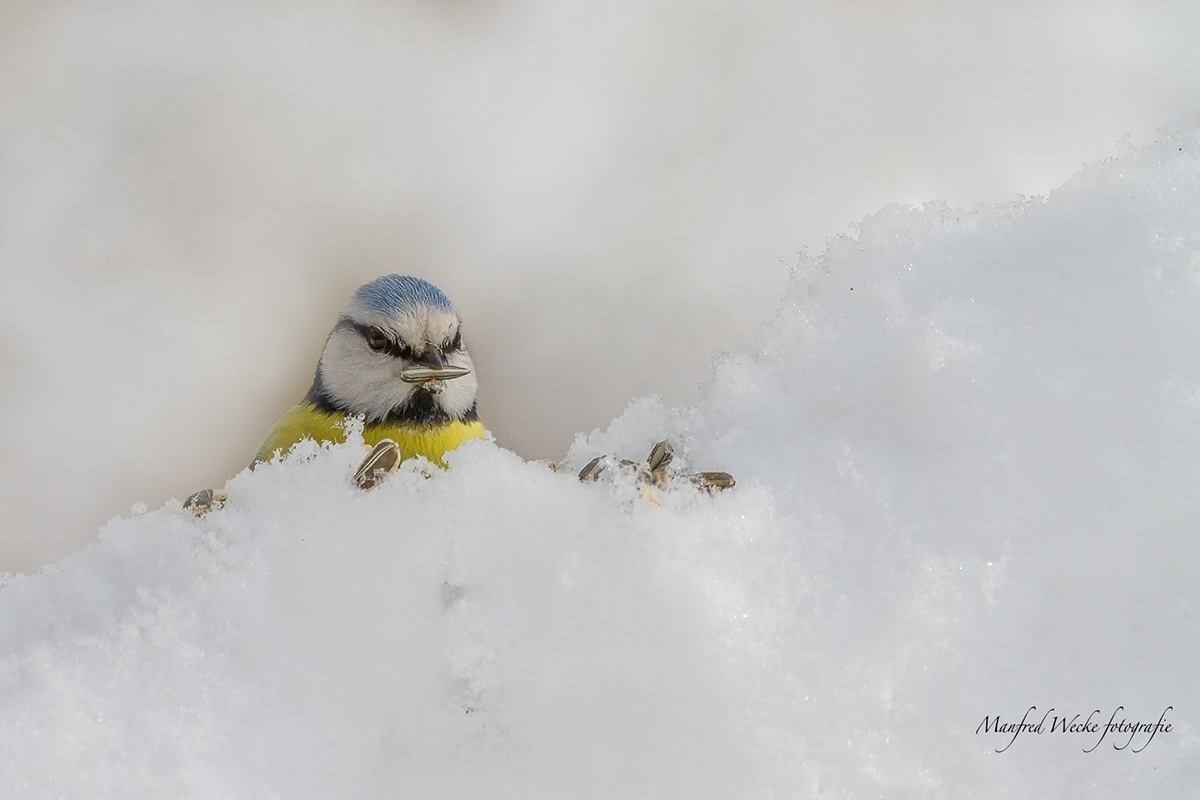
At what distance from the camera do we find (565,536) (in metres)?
0.43

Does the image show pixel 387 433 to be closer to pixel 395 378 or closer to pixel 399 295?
pixel 395 378

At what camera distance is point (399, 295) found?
4.58ft

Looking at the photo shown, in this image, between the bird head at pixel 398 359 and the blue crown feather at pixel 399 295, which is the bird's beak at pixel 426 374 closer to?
the bird head at pixel 398 359

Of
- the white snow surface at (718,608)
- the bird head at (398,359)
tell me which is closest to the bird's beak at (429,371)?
the bird head at (398,359)

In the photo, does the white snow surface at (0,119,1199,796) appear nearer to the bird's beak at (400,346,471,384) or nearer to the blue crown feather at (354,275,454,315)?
the bird's beak at (400,346,471,384)

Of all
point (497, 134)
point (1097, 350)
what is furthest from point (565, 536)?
point (497, 134)

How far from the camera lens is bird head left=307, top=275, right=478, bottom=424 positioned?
4.11 ft

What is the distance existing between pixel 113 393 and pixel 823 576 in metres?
1.92

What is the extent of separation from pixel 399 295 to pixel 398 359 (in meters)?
0.15

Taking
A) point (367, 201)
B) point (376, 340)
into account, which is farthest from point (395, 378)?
point (367, 201)

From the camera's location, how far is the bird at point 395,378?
123 centimetres

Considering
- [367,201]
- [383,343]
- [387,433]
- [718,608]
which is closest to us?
[718,608]

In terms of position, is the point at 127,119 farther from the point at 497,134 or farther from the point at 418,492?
the point at 418,492

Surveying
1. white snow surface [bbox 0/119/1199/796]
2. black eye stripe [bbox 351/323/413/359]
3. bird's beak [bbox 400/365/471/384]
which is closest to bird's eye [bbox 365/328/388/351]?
black eye stripe [bbox 351/323/413/359]
